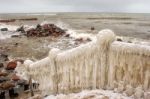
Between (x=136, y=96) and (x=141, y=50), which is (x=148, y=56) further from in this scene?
(x=136, y=96)

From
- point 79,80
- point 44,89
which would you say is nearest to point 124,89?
point 79,80

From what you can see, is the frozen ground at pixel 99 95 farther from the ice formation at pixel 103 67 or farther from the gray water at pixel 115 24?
the gray water at pixel 115 24

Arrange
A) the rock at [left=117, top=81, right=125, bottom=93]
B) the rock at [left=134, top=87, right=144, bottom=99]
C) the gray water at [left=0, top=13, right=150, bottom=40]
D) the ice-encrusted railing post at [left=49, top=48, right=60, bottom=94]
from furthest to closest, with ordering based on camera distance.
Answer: the gray water at [left=0, top=13, right=150, bottom=40], the ice-encrusted railing post at [left=49, top=48, right=60, bottom=94], the rock at [left=117, top=81, right=125, bottom=93], the rock at [left=134, top=87, right=144, bottom=99]

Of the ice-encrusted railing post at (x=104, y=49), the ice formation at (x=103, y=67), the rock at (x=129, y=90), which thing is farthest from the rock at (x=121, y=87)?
the ice-encrusted railing post at (x=104, y=49)

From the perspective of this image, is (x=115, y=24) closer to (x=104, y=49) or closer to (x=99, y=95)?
(x=104, y=49)

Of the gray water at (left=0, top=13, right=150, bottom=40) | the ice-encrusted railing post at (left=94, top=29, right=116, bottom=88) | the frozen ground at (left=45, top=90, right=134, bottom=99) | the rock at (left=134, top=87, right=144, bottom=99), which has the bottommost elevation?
the gray water at (left=0, top=13, right=150, bottom=40)

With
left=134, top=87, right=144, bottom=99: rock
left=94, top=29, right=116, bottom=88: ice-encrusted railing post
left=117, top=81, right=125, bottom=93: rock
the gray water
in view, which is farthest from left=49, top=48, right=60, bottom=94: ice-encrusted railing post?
the gray water

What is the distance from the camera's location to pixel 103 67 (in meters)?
5.62

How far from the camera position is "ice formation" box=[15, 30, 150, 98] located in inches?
206

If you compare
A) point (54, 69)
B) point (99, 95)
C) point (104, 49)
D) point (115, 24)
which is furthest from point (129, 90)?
point (115, 24)

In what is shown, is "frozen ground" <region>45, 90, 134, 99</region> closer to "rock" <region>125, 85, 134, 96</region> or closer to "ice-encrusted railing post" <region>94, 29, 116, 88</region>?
"rock" <region>125, 85, 134, 96</region>

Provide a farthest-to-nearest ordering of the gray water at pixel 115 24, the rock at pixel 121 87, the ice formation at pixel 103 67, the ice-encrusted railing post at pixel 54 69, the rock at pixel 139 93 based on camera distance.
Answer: the gray water at pixel 115 24 < the ice-encrusted railing post at pixel 54 69 < the rock at pixel 121 87 < the ice formation at pixel 103 67 < the rock at pixel 139 93

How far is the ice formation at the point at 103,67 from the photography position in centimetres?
524

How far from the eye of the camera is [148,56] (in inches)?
201
